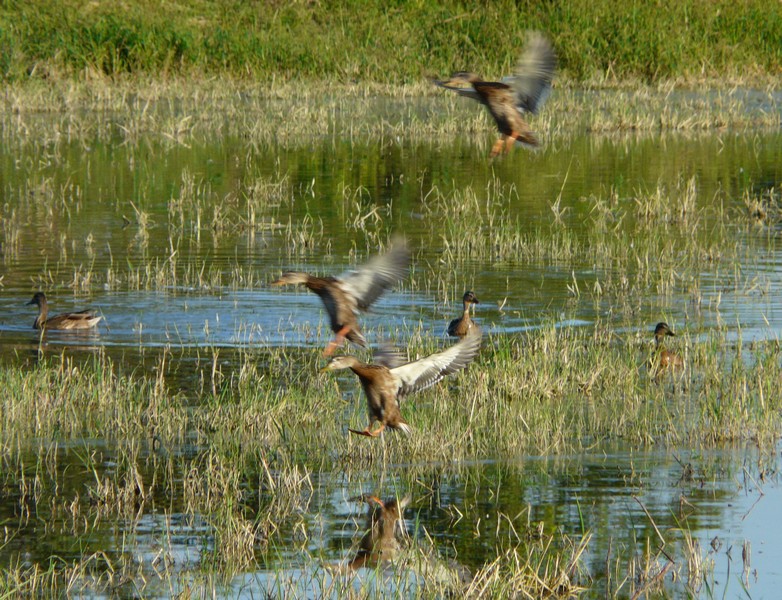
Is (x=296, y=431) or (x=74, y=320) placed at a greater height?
(x=74, y=320)

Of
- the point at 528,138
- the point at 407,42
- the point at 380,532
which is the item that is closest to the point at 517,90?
the point at 528,138

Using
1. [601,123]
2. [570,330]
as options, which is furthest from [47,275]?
[601,123]

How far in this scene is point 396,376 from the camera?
732cm

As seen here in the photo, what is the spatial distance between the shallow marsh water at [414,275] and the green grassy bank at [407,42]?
10.1 feet

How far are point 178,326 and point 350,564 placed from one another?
5.24 m

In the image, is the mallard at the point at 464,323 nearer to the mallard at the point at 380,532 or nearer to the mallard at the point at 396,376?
the mallard at the point at 396,376


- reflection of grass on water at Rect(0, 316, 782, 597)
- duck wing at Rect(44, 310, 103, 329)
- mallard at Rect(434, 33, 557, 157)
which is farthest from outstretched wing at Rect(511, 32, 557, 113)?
duck wing at Rect(44, 310, 103, 329)

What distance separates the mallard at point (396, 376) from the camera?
7.22 meters

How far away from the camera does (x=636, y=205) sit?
1680 cm

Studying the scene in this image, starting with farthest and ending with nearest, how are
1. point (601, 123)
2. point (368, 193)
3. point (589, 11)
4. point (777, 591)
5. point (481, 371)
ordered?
1. point (589, 11)
2. point (601, 123)
3. point (368, 193)
4. point (481, 371)
5. point (777, 591)

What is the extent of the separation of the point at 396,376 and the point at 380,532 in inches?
44.6

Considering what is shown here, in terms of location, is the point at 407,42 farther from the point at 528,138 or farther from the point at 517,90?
the point at 528,138

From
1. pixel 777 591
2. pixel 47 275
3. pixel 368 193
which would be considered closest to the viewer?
pixel 777 591

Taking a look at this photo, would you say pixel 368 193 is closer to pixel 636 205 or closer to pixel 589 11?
pixel 636 205
